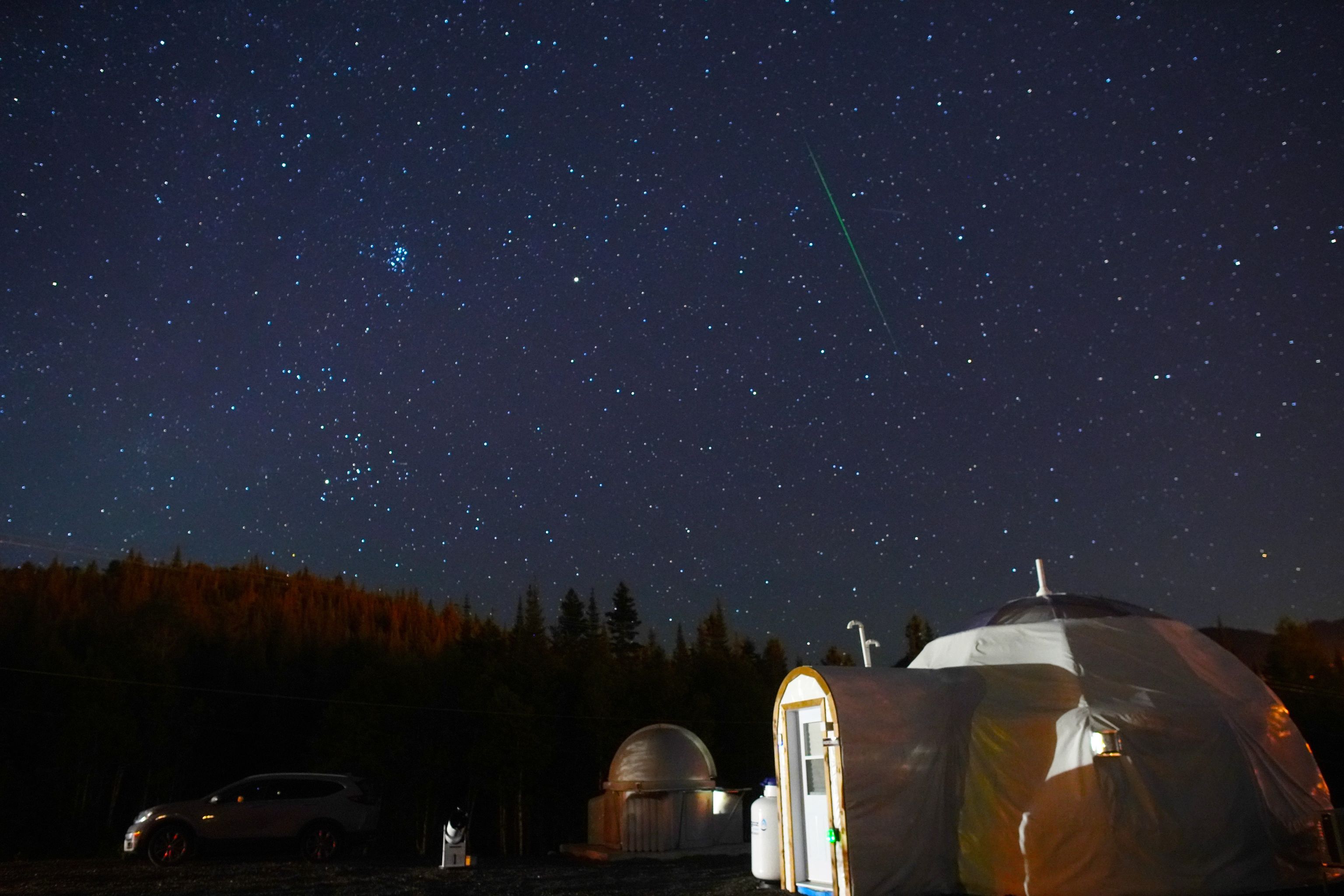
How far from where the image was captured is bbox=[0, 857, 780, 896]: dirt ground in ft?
34.9

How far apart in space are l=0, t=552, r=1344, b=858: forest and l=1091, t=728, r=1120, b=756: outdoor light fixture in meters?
18.4

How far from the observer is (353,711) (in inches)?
1041

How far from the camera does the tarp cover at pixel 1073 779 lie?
9.35 m

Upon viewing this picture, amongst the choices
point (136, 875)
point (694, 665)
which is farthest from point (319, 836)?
point (694, 665)

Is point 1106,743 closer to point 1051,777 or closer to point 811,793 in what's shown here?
point 1051,777

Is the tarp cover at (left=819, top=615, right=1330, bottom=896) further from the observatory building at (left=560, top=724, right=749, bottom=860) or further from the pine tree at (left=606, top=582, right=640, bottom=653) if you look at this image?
the pine tree at (left=606, top=582, right=640, bottom=653)

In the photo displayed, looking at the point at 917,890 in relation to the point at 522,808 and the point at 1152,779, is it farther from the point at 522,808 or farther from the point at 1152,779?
the point at 522,808

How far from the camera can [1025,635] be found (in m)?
11.1

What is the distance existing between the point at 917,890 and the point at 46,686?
75.4ft

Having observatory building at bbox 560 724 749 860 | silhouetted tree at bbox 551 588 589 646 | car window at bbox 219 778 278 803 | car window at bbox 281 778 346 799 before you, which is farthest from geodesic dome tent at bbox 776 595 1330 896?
silhouetted tree at bbox 551 588 589 646

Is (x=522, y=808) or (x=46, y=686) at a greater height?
(x=46, y=686)

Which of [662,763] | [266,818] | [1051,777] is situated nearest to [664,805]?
[662,763]

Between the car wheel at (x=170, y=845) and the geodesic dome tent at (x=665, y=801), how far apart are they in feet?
27.0

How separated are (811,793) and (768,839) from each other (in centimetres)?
113
